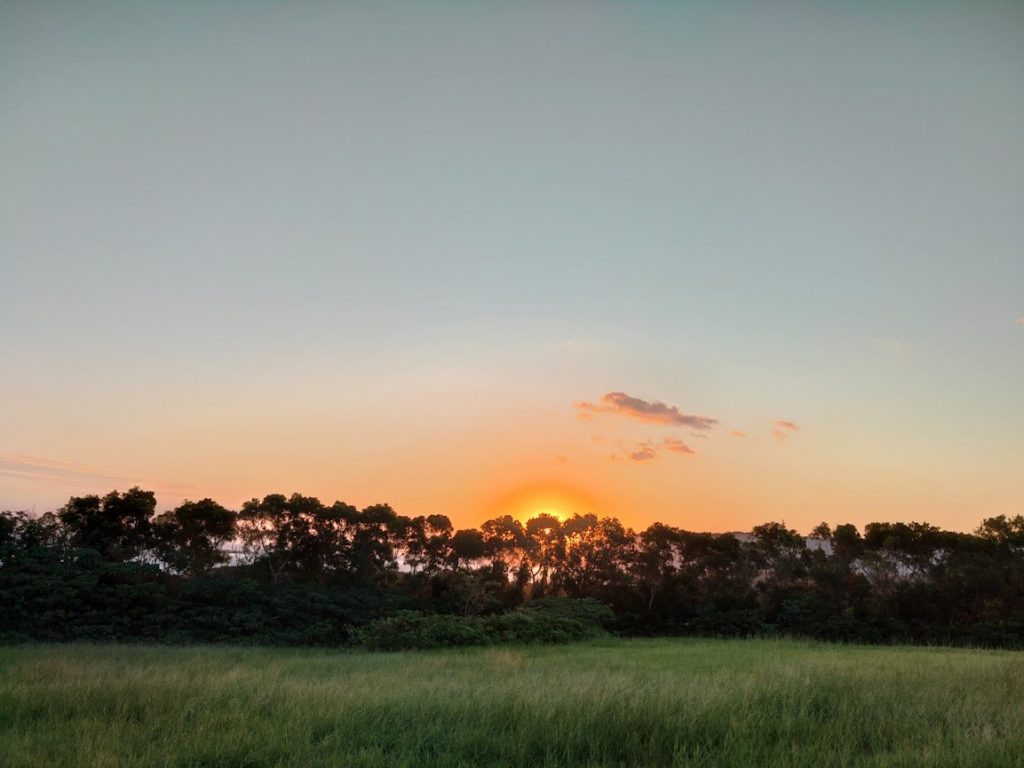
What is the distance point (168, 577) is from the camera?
2609 cm

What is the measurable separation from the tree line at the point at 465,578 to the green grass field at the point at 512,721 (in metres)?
12.1

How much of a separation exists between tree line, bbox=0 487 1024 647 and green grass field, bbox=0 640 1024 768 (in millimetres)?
12086

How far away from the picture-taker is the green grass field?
725 cm

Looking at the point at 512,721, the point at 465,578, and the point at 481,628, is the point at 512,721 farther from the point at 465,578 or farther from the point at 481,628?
the point at 465,578

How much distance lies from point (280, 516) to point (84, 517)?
7062 mm

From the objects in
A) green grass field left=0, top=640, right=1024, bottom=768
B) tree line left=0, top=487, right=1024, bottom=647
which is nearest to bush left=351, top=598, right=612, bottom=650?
tree line left=0, top=487, right=1024, bottom=647

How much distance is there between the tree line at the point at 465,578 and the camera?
23.7 metres

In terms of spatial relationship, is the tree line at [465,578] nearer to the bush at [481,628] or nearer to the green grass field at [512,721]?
the bush at [481,628]

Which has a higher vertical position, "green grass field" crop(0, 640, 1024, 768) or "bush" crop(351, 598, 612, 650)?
"green grass field" crop(0, 640, 1024, 768)

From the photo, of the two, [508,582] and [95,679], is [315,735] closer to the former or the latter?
[95,679]

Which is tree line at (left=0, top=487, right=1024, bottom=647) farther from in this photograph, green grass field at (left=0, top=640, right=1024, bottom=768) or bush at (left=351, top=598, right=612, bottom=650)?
green grass field at (left=0, top=640, right=1024, bottom=768)

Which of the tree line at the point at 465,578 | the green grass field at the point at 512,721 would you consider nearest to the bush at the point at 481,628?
the tree line at the point at 465,578

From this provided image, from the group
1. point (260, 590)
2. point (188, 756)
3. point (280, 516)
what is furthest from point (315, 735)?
point (280, 516)

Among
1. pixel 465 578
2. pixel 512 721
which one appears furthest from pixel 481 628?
pixel 512 721
